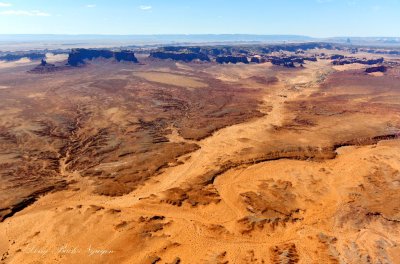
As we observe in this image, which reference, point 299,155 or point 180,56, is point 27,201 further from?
point 180,56

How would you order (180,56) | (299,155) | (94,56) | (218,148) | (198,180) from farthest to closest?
(180,56), (94,56), (218,148), (299,155), (198,180)

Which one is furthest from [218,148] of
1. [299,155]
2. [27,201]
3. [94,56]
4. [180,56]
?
[94,56]

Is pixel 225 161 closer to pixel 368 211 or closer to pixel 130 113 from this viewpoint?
pixel 368 211

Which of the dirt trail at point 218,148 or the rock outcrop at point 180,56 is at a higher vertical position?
the rock outcrop at point 180,56

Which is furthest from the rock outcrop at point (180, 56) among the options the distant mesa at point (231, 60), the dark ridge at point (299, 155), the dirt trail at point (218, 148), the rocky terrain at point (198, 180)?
the dark ridge at point (299, 155)

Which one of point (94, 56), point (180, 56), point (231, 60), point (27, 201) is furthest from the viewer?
point (180, 56)

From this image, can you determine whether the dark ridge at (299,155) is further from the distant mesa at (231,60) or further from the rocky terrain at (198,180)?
the distant mesa at (231,60)

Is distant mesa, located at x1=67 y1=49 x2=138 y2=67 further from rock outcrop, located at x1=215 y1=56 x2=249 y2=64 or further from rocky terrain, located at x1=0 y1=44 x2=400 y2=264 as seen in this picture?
rocky terrain, located at x1=0 y1=44 x2=400 y2=264

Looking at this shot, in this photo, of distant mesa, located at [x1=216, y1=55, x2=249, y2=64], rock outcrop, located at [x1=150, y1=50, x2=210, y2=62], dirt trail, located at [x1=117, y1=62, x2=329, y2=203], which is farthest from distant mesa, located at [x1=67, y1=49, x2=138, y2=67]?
dirt trail, located at [x1=117, y1=62, x2=329, y2=203]
